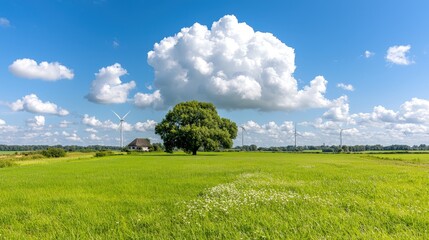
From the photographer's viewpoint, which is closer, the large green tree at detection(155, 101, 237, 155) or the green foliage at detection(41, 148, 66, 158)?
the large green tree at detection(155, 101, 237, 155)

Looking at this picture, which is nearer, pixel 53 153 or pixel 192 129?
pixel 192 129

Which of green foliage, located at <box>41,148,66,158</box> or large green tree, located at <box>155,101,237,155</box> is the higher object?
large green tree, located at <box>155,101,237,155</box>

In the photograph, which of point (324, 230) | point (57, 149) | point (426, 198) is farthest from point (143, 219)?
point (57, 149)

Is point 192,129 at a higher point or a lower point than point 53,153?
higher

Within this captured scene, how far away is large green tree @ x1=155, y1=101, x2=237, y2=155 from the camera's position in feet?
290

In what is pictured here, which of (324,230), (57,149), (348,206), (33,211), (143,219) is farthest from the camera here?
(57,149)

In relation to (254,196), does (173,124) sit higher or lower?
higher

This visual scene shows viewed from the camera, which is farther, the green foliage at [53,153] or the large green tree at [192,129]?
the green foliage at [53,153]

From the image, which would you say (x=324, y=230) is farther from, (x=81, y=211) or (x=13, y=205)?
(x=13, y=205)

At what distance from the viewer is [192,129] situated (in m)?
87.2

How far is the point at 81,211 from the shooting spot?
11.8m

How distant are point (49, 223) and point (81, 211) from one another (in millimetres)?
1635

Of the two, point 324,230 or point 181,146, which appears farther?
point 181,146

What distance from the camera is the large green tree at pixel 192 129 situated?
88375mm
